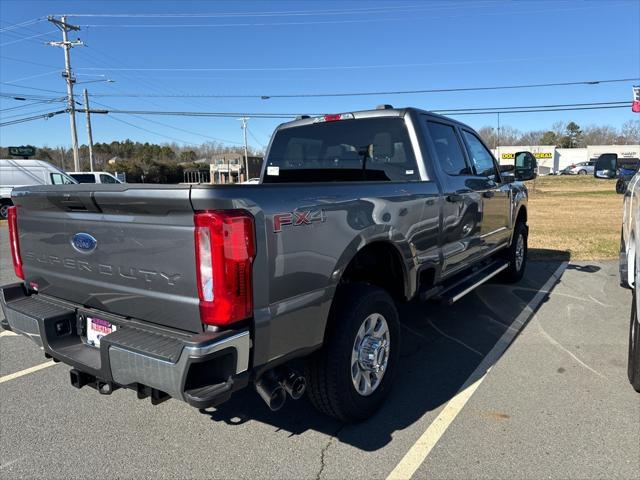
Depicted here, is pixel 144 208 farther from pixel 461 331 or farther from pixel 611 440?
pixel 461 331

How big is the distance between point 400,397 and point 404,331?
5.03 feet

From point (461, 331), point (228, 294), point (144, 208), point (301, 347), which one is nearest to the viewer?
point (228, 294)

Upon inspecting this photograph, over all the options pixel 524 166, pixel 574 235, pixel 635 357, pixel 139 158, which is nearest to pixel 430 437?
pixel 635 357

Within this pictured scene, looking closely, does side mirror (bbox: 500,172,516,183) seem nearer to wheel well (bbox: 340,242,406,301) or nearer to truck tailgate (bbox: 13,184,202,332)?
wheel well (bbox: 340,242,406,301)

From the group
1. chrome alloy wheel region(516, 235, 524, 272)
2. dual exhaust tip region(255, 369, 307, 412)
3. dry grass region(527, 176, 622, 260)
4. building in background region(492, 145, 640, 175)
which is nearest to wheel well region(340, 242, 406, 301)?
dual exhaust tip region(255, 369, 307, 412)

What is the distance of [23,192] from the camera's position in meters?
3.06

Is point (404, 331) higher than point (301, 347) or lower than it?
→ lower

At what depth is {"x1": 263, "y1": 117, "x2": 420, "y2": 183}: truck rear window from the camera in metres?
4.21

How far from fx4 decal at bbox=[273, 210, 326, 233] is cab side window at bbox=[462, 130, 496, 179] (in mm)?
3112

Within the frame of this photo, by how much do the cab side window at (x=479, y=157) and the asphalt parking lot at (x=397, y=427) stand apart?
1.93 m

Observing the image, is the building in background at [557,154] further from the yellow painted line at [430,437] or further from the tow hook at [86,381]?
the tow hook at [86,381]

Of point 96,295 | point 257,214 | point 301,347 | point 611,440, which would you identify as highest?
point 257,214

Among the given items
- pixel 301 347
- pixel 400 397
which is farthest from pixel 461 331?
pixel 301 347

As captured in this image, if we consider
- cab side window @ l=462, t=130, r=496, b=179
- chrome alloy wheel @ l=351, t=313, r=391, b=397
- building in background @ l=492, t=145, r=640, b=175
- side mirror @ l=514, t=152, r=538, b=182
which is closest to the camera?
chrome alloy wheel @ l=351, t=313, r=391, b=397
